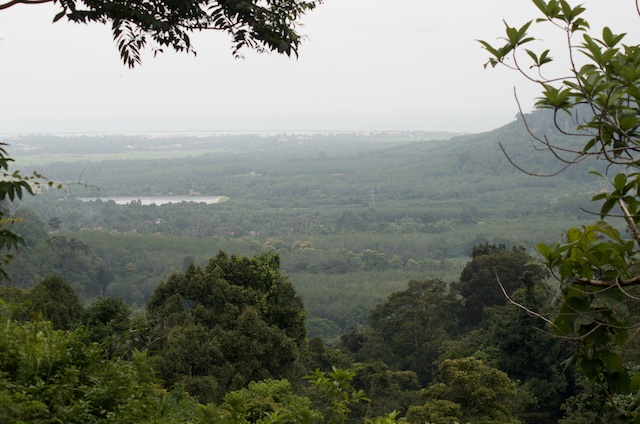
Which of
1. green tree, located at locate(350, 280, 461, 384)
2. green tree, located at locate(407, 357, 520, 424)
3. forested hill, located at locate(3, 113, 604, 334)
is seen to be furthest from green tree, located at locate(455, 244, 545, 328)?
forested hill, located at locate(3, 113, 604, 334)

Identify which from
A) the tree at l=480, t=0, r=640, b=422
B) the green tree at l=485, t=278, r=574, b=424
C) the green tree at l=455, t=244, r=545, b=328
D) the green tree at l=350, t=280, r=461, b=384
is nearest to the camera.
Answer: the tree at l=480, t=0, r=640, b=422

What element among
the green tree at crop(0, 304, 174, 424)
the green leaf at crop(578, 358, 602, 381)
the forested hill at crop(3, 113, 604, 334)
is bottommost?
the forested hill at crop(3, 113, 604, 334)

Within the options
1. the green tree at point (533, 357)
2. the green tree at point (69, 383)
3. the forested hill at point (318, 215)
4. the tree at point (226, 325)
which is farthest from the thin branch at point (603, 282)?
the forested hill at point (318, 215)

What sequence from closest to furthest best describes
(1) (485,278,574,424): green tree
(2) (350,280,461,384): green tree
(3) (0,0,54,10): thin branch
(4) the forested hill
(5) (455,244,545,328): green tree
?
(3) (0,0,54,10): thin branch → (1) (485,278,574,424): green tree → (2) (350,280,461,384): green tree → (5) (455,244,545,328): green tree → (4) the forested hill

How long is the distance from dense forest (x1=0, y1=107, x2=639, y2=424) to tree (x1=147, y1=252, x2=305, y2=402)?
0.03 meters

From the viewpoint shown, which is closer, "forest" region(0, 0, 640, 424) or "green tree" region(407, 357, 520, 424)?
"forest" region(0, 0, 640, 424)

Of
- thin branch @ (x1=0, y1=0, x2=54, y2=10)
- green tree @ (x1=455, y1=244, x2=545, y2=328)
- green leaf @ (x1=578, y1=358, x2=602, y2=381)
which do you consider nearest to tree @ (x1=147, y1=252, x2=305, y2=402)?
thin branch @ (x1=0, y1=0, x2=54, y2=10)

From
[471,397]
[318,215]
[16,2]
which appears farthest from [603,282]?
[318,215]

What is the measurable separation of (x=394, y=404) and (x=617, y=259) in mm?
10843

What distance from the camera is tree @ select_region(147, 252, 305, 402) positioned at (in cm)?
827

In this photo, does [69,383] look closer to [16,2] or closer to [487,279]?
[16,2]

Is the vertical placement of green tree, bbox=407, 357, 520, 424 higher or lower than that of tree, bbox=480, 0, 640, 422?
lower

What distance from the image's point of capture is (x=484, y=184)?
66.2m

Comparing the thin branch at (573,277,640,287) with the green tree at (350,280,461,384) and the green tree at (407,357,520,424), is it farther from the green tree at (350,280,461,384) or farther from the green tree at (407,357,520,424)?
the green tree at (350,280,461,384)
